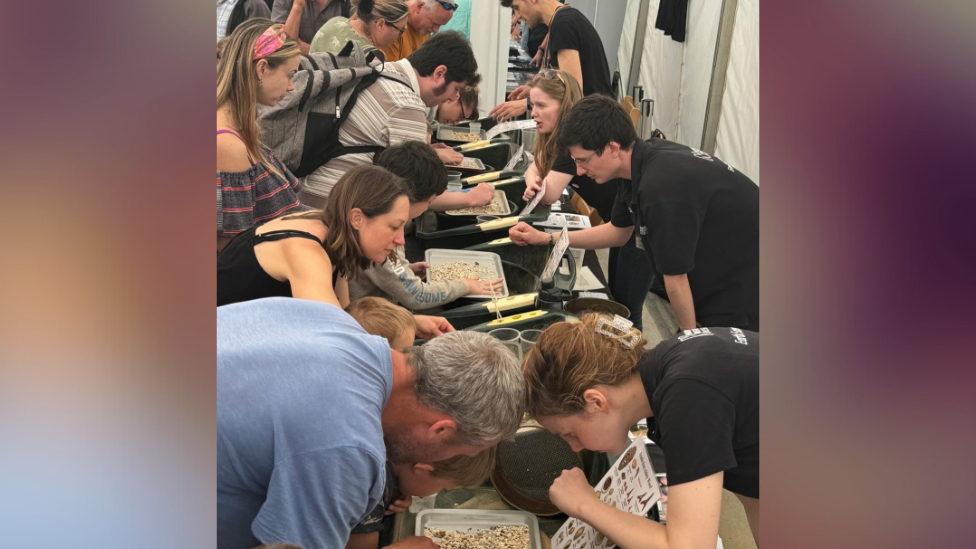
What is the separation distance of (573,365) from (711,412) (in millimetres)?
313

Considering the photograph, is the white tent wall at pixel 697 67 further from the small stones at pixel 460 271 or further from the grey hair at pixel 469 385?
the grey hair at pixel 469 385

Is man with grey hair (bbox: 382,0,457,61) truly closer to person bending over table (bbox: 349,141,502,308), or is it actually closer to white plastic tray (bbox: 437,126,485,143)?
white plastic tray (bbox: 437,126,485,143)

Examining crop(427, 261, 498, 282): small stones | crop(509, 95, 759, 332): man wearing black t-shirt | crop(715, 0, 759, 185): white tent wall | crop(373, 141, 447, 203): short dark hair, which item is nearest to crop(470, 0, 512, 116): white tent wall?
crop(715, 0, 759, 185): white tent wall

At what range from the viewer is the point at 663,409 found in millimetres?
1438

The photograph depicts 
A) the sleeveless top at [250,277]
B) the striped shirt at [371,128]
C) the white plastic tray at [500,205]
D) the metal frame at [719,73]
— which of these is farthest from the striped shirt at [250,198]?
the metal frame at [719,73]

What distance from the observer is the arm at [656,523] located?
1.39m

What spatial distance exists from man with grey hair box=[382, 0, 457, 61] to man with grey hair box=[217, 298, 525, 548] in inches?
139

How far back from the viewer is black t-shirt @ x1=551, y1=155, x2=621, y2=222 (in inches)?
143

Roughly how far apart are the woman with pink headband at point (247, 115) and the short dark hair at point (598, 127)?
1.00 meters

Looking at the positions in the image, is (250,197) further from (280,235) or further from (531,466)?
(531,466)
